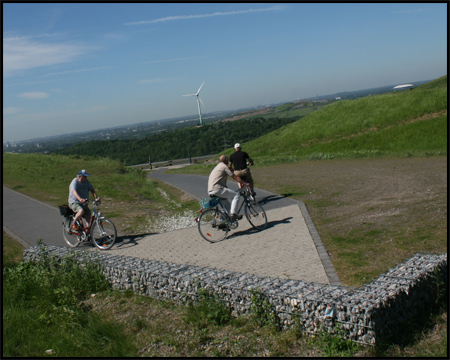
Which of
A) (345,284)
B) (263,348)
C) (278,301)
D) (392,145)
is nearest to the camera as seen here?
(263,348)

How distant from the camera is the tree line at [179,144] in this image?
294 feet

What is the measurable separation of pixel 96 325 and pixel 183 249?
3874mm

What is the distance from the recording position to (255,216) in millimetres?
11195

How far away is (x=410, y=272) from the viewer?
19.7 ft

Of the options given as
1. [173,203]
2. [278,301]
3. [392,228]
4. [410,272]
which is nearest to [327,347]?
[278,301]

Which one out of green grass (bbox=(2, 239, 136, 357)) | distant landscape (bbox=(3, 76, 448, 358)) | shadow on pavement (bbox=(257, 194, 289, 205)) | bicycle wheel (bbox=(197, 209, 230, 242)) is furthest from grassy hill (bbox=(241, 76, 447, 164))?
green grass (bbox=(2, 239, 136, 357))

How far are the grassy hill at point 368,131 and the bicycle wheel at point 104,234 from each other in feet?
69.4

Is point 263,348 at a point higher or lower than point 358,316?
lower

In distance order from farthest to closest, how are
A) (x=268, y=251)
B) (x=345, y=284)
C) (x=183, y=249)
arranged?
(x=183, y=249), (x=268, y=251), (x=345, y=284)

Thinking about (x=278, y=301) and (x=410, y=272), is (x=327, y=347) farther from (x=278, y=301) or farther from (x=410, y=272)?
(x=410, y=272)

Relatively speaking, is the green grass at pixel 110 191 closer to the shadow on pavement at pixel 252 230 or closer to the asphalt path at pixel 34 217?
the asphalt path at pixel 34 217

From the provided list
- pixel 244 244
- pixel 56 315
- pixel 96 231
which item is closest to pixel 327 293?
pixel 56 315

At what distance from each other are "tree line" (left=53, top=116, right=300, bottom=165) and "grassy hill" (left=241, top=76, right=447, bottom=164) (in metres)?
39.6

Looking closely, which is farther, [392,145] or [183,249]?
[392,145]
